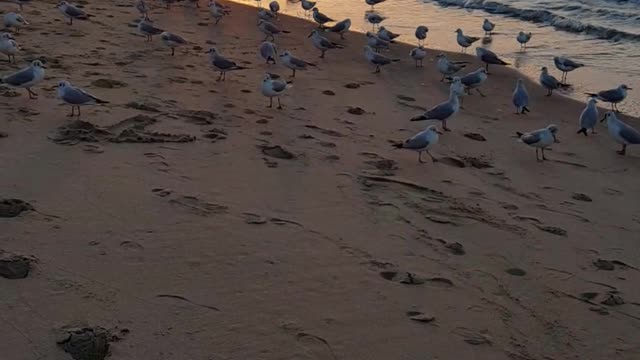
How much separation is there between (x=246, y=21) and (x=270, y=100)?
742 centimetres

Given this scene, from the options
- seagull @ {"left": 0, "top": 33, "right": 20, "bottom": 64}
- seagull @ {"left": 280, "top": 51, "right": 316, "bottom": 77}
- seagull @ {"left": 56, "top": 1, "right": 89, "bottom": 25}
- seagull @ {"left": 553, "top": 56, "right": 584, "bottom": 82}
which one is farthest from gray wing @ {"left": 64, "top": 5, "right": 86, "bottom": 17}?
seagull @ {"left": 553, "top": 56, "right": 584, "bottom": 82}

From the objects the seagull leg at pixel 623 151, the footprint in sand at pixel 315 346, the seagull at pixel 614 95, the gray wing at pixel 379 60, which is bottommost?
the seagull leg at pixel 623 151

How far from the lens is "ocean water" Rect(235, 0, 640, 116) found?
1225 centimetres

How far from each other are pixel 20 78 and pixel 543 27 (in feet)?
43.9

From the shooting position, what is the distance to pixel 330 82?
10.5 m

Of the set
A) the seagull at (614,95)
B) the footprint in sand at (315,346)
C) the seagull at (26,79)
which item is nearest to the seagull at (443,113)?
the seagull at (614,95)

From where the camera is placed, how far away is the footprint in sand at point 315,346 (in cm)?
352

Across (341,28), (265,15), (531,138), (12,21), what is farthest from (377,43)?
(12,21)

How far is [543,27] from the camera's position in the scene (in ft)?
55.3

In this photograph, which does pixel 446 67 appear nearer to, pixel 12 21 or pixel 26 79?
pixel 26 79

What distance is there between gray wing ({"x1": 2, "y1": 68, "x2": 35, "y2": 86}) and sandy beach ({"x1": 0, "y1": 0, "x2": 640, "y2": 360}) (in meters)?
0.18

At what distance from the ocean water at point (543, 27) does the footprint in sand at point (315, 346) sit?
820 centimetres

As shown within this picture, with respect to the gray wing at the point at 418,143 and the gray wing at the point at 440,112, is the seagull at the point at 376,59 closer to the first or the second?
the gray wing at the point at 440,112

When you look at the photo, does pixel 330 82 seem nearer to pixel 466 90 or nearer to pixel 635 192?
pixel 466 90
